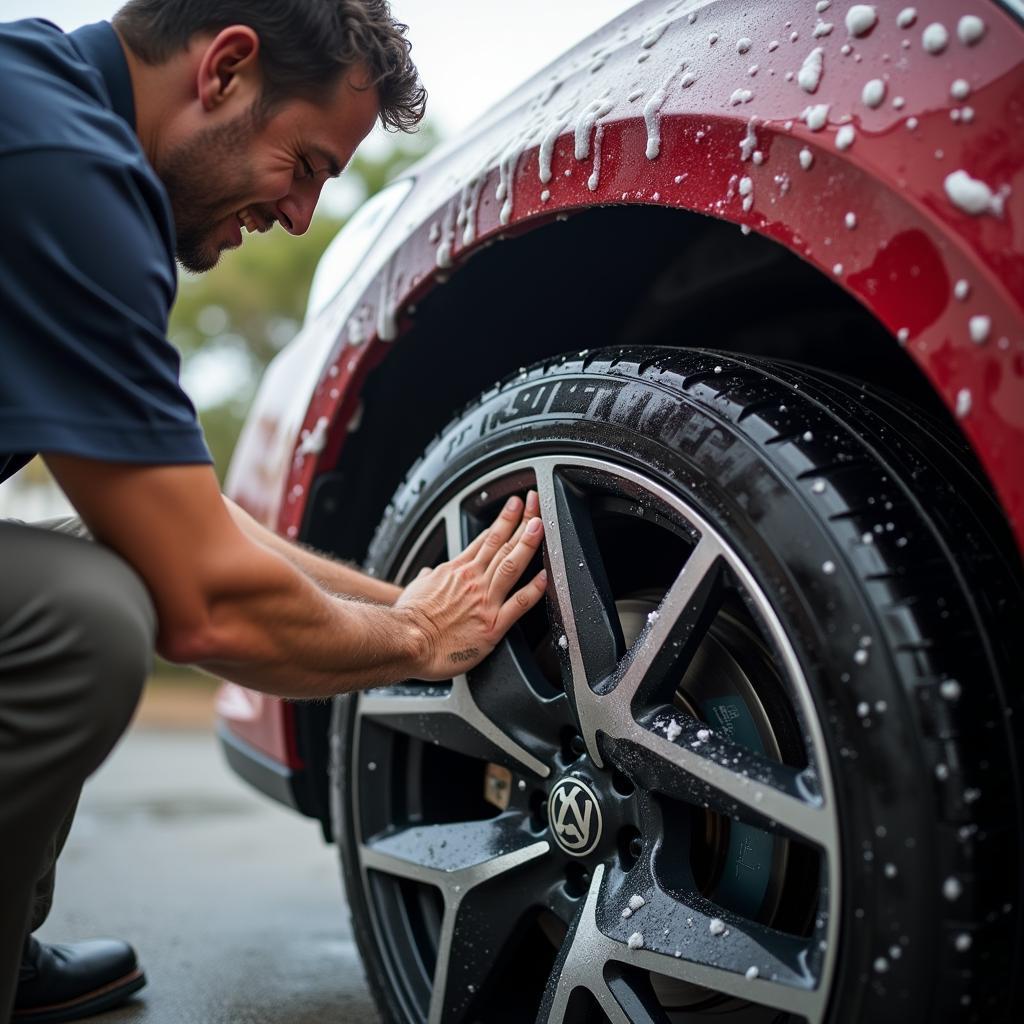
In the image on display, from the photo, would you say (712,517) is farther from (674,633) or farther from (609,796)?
(609,796)

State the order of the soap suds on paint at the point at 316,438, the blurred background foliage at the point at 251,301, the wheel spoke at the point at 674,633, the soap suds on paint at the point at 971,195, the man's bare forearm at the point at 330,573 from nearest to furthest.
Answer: the soap suds on paint at the point at 971,195 → the wheel spoke at the point at 674,633 → the man's bare forearm at the point at 330,573 → the soap suds on paint at the point at 316,438 → the blurred background foliage at the point at 251,301

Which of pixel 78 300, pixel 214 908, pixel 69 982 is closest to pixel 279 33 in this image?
pixel 78 300

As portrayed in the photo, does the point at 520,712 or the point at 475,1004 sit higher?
the point at 520,712

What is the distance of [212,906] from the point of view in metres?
2.43

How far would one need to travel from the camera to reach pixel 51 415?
40.7 inches

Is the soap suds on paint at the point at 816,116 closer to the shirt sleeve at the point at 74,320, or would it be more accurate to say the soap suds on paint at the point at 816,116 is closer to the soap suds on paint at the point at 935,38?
the soap suds on paint at the point at 935,38

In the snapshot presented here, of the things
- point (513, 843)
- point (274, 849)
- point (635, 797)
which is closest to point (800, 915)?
point (635, 797)

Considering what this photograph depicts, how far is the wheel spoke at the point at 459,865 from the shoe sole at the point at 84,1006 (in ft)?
1.99

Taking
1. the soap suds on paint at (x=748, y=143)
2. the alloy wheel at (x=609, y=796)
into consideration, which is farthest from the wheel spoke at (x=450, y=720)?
the soap suds on paint at (x=748, y=143)

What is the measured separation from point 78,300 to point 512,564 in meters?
0.60

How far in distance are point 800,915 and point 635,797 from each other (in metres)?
0.25

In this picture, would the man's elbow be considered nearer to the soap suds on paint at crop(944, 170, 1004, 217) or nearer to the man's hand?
the man's hand

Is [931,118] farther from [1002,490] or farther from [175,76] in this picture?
[175,76]

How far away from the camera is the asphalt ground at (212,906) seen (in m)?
1.79
